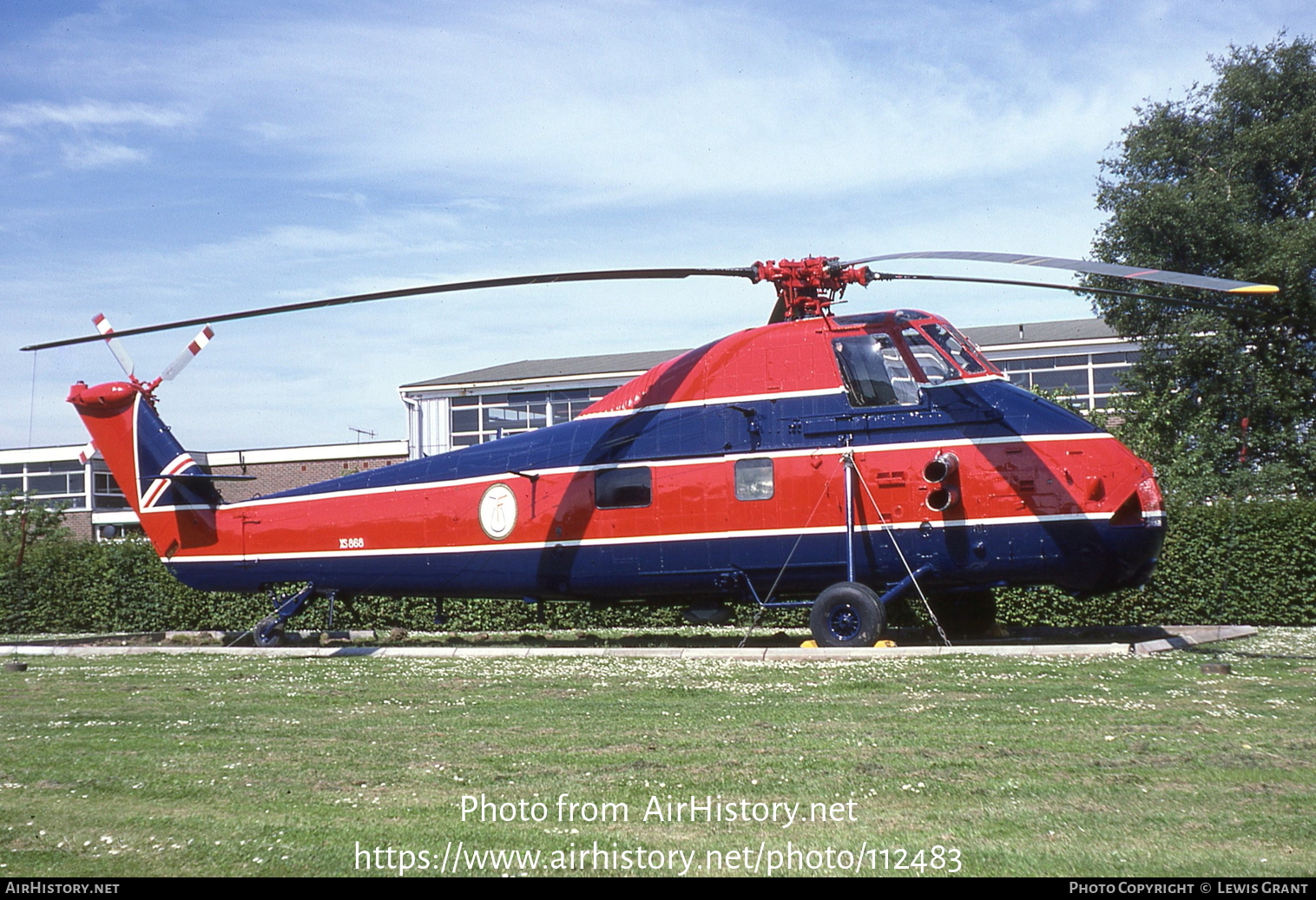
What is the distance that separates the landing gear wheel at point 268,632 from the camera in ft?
64.7

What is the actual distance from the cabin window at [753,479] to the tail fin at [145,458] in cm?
1003

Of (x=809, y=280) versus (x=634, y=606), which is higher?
(x=809, y=280)

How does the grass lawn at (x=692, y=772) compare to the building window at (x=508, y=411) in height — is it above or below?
below

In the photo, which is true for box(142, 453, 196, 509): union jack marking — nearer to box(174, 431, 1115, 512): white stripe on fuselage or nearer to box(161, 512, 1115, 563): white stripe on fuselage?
box(174, 431, 1115, 512): white stripe on fuselage

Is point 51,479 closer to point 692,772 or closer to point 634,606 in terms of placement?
point 634,606

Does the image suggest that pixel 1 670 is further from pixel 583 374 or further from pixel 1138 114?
A: pixel 1138 114

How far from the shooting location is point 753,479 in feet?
54.6

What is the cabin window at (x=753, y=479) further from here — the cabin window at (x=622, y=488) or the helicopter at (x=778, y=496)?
the cabin window at (x=622, y=488)

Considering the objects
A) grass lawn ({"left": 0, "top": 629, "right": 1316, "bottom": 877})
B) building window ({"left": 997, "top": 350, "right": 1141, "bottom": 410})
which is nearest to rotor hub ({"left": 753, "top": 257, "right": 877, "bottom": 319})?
grass lawn ({"left": 0, "top": 629, "right": 1316, "bottom": 877})

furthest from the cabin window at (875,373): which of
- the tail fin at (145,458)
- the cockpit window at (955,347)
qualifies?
the tail fin at (145,458)

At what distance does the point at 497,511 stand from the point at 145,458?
7.52 m

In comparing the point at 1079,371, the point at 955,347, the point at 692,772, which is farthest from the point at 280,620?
the point at 1079,371

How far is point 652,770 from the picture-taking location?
A: 796 cm
